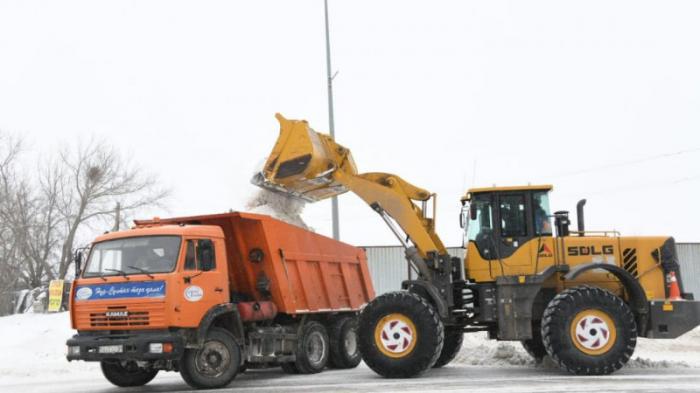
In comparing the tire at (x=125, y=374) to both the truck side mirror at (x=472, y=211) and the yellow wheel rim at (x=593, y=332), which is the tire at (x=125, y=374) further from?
the yellow wheel rim at (x=593, y=332)

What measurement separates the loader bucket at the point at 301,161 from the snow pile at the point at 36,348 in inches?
211

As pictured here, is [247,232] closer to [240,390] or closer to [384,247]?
[240,390]

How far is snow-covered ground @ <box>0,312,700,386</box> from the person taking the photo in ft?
47.4


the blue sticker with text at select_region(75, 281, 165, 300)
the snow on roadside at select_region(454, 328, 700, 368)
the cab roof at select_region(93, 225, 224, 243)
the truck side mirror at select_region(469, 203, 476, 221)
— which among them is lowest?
the snow on roadside at select_region(454, 328, 700, 368)

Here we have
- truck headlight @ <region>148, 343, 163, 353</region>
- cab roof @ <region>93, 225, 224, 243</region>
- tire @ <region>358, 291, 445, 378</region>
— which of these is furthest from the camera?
tire @ <region>358, 291, 445, 378</region>

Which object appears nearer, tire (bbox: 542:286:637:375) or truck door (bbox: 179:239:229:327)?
truck door (bbox: 179:239:229:327)

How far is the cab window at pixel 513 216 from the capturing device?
12.8 meters

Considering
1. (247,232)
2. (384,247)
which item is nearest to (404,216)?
(247,232)

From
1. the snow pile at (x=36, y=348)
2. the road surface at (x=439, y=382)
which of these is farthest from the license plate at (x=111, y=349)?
the snow pile at (x=36, y=348)

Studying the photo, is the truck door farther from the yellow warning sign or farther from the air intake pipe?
the yellow warning sign

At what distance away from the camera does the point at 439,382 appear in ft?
37.0

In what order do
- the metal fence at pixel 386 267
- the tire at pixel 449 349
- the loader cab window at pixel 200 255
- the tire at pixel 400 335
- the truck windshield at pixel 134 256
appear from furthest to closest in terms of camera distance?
the metal fence at pixel 386 267
the tire at pixel 449 349
the tire at pixel 400 335
the loader cab window at pixel 200 255
the truck windshield at pixel 134 256

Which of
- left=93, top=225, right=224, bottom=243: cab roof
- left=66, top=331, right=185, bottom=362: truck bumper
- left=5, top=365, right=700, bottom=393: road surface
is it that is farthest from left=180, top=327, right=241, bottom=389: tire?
left=93, top=225, right=224, bottom=243: cab roof

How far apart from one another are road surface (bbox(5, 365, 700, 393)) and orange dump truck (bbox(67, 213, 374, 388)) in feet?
1.48
